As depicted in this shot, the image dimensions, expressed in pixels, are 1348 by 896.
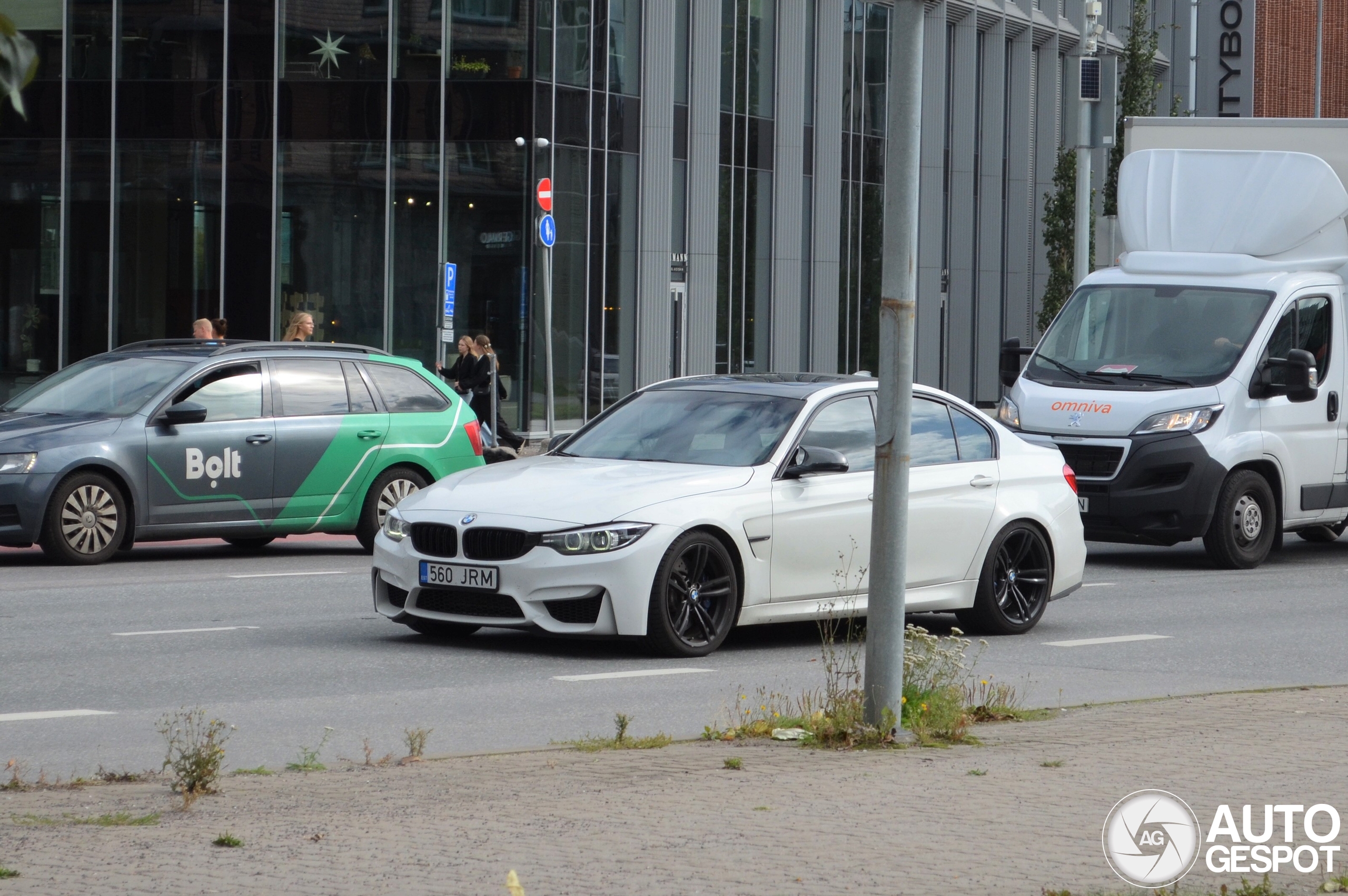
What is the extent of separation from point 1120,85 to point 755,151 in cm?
752

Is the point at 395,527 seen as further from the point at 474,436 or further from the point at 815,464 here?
the point at 474,436

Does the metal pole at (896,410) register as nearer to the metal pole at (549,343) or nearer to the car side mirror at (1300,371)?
the car side mirror at (1300,371)

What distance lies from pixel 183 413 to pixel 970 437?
6.51 meters

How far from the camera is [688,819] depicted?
621 cm

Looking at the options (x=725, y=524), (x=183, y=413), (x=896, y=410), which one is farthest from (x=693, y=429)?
(x=183, y=413)

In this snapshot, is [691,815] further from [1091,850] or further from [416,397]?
[416,397]

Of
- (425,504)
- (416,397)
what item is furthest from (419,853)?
(416,397)

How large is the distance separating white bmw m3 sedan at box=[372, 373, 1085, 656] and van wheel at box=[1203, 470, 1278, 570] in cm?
436

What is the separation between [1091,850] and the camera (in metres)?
5.76

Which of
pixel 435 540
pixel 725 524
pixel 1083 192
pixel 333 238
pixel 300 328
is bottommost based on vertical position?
pixel 435 540

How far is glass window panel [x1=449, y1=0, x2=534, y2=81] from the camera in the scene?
3297 centimetres

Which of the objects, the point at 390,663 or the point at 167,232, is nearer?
the point at 390,663

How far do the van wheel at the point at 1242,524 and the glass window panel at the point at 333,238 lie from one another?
19141 mm

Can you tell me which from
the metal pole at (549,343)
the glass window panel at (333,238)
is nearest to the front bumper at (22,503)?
the metal pole at (549,343)
